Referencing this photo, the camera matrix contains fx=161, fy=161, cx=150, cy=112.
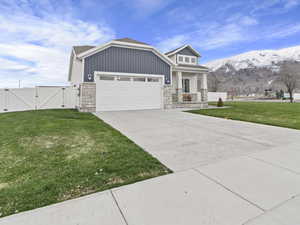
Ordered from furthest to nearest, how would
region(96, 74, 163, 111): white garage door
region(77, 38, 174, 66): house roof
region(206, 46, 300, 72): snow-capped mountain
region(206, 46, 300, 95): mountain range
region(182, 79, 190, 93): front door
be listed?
1. region(206, 46, 300, 72): snow-capped mountain
2. region(206, 46, 300, 95): mountain range
3. region(182, 79, 190, 93): front door
4. region(96, 74, 163, 111): white garage door
5. region(77, 38, 174, 66): house roof

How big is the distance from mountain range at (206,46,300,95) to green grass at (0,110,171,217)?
122 feet

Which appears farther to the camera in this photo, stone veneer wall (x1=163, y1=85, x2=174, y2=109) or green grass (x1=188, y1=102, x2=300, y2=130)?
stone veneer wall (x1=163, y1=85, x2=174, y2=109)

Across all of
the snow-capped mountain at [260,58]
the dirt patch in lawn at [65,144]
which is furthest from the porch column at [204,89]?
the snow-capped mountain at [260,58]

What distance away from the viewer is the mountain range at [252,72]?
4609 cm

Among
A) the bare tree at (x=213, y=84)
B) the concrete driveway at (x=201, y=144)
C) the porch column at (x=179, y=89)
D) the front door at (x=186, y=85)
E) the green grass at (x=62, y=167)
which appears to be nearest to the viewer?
the green grass at (x=62, y=167)

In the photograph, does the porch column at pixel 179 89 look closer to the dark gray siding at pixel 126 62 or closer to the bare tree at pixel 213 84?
the dark gray siding at pixel 126 62

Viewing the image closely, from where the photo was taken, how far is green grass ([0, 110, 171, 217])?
2.09 meters

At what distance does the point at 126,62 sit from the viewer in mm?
11789

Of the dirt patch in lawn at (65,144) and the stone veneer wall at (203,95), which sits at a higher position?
the stone veneer wall at (203,95)

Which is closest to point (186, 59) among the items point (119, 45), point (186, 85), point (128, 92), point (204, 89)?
point (186, 85)

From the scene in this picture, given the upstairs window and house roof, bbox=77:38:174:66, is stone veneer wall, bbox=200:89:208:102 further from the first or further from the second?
house roof, bbox=77:38:174:66

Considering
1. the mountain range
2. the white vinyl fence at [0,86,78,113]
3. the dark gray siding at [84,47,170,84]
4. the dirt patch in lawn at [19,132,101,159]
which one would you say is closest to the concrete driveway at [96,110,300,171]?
the dirt patch in lawn at [19,132,101,159]

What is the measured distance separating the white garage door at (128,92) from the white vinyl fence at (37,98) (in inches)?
144

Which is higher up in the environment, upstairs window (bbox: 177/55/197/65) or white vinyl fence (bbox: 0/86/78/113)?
upstairs window (bbox: 177/55/197/65)
